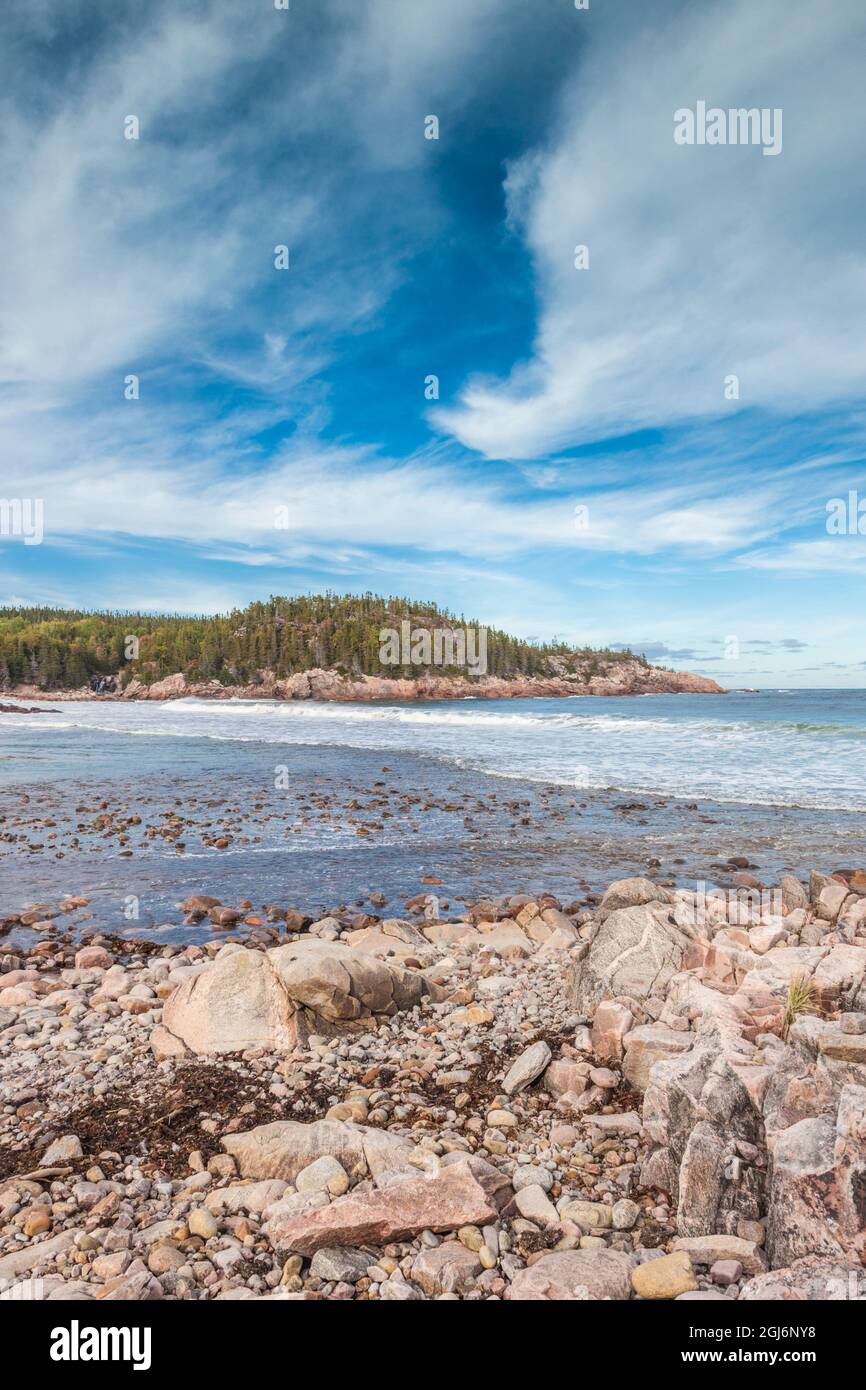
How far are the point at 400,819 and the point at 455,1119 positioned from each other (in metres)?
12.7

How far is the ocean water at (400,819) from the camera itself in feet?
40.0

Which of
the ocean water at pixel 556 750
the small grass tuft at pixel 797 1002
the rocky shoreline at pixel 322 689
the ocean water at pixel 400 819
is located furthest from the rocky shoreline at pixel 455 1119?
the rocky shoreline at pixel 322 689

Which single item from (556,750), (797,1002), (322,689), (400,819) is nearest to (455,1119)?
(797,1002)

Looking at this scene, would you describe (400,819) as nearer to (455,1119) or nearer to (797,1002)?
(455,1119)

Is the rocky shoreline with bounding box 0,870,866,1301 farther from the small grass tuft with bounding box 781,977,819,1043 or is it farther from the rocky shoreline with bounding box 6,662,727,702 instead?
the rocky shoreline with bounding box 6,662,727,702

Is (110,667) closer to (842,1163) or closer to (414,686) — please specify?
(414,686)

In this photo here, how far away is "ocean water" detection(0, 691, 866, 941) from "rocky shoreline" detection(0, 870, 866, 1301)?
367 cm

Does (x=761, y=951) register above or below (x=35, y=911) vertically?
above

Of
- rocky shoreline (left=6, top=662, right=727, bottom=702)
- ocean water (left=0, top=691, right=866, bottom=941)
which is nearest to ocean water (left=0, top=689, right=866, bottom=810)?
ocean water (left=0, top=691, right=866, bottom=941)

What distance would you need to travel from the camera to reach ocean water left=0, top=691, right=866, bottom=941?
40.0 ft

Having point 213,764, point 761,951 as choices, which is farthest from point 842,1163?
point 213,764

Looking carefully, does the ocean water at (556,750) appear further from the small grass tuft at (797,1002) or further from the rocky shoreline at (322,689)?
the rocky shoreline at (322,689)

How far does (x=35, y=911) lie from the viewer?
10.4 m
